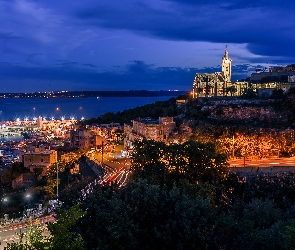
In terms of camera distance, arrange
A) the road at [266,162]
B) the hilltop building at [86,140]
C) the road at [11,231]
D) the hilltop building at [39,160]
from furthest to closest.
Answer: the hilltop building at [86,140] → the hilltop building at [39,160] → the road at [266,162] → the road at [11,231]

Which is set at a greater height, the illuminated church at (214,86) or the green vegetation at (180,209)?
the illuminated church at (214,86)

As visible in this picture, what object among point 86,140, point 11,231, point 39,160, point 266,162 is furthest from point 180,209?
point 86,140

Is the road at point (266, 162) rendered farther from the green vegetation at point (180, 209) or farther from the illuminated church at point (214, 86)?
the illuminated church at point (214, 86)

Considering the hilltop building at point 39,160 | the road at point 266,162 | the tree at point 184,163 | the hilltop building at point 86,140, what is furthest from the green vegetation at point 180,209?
the hilltop building at point 86,140

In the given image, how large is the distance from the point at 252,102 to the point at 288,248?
25313 millimetres

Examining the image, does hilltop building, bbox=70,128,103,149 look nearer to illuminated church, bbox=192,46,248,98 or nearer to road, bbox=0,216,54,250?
illuminated church, bbox=192,46,248,98

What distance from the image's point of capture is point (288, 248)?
21.8ft

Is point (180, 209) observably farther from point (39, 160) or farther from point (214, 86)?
point (214, 86)

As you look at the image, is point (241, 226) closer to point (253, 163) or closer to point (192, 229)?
point (192, 229)

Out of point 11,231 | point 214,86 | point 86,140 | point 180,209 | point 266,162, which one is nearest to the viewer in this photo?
point 180,209

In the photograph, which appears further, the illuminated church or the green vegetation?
the illuminated church

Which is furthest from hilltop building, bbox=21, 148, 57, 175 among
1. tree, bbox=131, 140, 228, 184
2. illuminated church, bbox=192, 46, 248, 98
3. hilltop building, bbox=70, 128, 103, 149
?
illuminated church, bbox=192, 46, 248, 98

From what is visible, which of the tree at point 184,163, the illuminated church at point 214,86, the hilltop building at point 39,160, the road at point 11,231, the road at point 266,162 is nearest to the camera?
the road at point 11,231

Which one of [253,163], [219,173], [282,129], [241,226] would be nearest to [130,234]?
[241,226]
